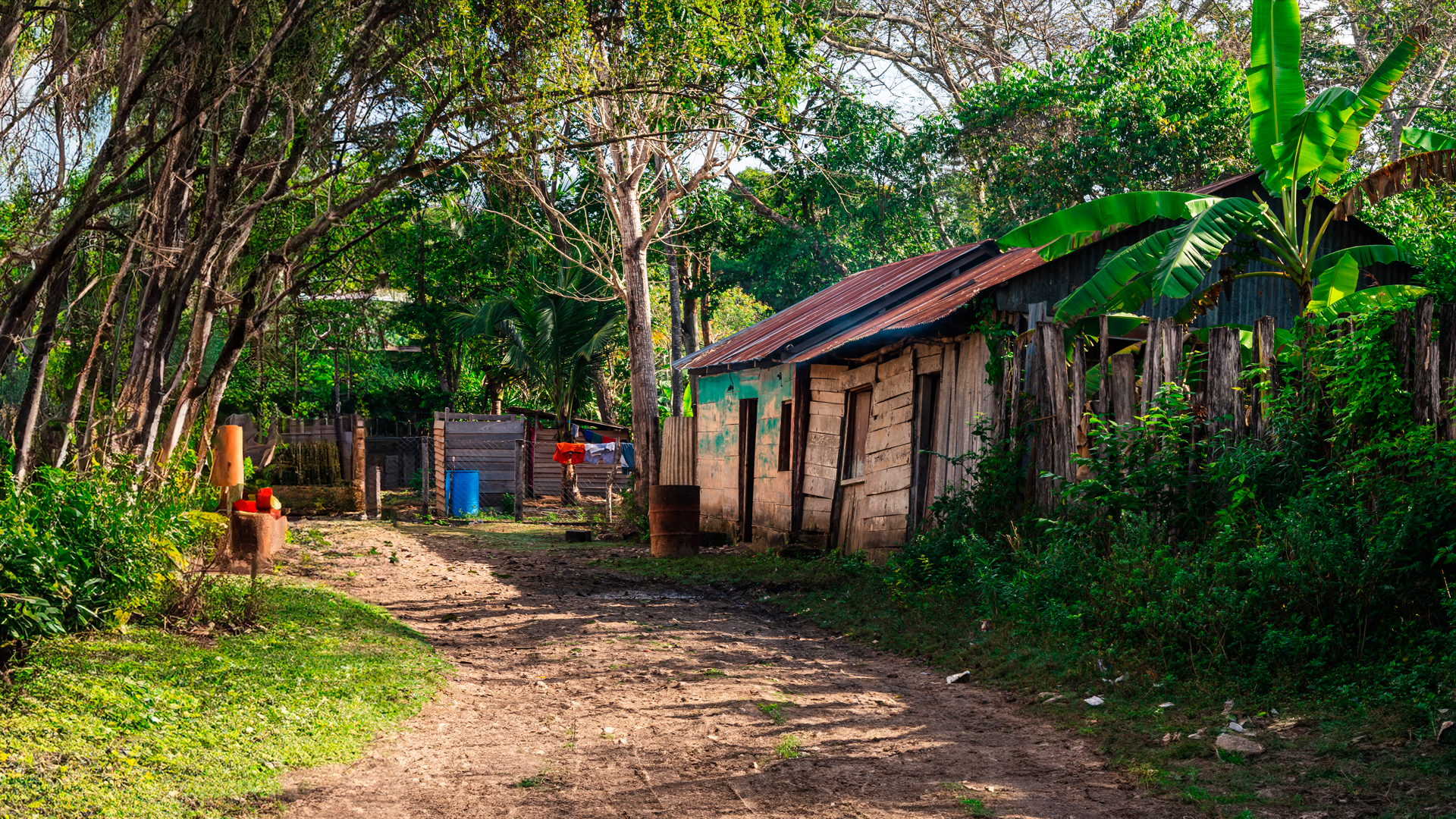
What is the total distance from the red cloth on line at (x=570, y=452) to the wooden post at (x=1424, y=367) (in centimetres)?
1887

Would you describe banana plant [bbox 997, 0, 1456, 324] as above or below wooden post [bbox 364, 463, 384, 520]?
above

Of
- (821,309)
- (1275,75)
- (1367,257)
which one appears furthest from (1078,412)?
(821,309)

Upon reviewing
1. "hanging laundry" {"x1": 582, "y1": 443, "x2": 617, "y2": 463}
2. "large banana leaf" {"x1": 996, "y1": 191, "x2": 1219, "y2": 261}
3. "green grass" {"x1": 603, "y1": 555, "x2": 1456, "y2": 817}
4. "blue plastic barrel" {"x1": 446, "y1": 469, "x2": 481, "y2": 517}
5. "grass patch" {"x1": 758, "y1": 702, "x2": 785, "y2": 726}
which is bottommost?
"grass patch" {"x1": 758, "y1": 702, "x2": 785, "y2": 726}

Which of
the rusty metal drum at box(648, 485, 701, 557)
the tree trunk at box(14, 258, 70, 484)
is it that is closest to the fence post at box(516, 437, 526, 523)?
the rusty metal drum at box(648, 485, 701, 557)

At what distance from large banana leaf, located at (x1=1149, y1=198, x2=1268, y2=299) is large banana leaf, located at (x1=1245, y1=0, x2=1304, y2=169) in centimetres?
63

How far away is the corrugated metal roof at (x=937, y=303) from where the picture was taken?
11008mm

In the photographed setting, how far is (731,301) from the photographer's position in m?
47.8

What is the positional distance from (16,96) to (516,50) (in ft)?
12.3

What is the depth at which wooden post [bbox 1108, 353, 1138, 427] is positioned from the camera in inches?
317

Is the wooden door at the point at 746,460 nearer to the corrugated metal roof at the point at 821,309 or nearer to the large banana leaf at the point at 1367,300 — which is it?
the corrugated metal roof at the point at 821,309

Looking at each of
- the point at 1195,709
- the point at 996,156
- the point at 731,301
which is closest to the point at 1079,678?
the point at 1195,709

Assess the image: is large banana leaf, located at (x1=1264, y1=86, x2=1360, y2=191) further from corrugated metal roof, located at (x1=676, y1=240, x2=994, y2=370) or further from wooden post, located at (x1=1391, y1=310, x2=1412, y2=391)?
corrugated metal roof, located at (x1=676, y1=240, x2=994, y2=370)

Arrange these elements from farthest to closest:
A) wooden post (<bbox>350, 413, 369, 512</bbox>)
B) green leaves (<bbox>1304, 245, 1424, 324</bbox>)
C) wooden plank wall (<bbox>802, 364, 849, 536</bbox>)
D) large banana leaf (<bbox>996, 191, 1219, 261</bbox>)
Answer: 1. wooden post (<bbox>350, 413, 369, 512</bbox>)
2. wooden plank wall (<bbox>802, 364, 849, 536</bbox>)
3. large banana leaf (<bbox>996, 191, 1219, 261</bbox>)
4. green leaves (<bbox>1304, 245, 1424, 324</bbox>)

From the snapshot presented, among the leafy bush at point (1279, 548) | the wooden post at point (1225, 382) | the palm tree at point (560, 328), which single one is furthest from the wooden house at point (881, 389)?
the palm tree at point (560, 328)
